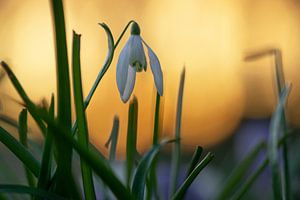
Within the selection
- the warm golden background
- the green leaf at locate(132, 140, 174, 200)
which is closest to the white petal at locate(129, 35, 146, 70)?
the green leaf at locate(132, 140, 174, 200)

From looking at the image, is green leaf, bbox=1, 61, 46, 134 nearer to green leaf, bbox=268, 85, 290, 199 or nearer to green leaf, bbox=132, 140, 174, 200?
green leaf, bbox=132, 140, 174, 200

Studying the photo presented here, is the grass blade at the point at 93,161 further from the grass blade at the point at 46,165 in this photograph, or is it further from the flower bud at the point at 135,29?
the flower bud at the point at 135,29

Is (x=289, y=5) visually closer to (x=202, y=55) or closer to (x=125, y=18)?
(x=202, y=55)

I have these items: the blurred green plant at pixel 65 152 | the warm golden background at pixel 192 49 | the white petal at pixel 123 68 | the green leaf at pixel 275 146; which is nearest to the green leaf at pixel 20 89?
the blurred green plant at pixel 65 152

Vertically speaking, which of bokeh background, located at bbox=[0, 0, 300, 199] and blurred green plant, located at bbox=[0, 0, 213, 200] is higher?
bokeh background, located at bbox=[0, 0, 300, 199]

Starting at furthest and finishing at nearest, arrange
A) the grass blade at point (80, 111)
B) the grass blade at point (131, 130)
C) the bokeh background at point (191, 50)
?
the bokeh background at point (191, 50)
the grass blade at point (131, 130)
the grass blade at point (80, 111)

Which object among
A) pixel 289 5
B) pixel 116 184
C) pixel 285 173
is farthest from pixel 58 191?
pixel 289 5

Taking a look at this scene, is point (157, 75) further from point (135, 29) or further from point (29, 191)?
point (29, 191)
